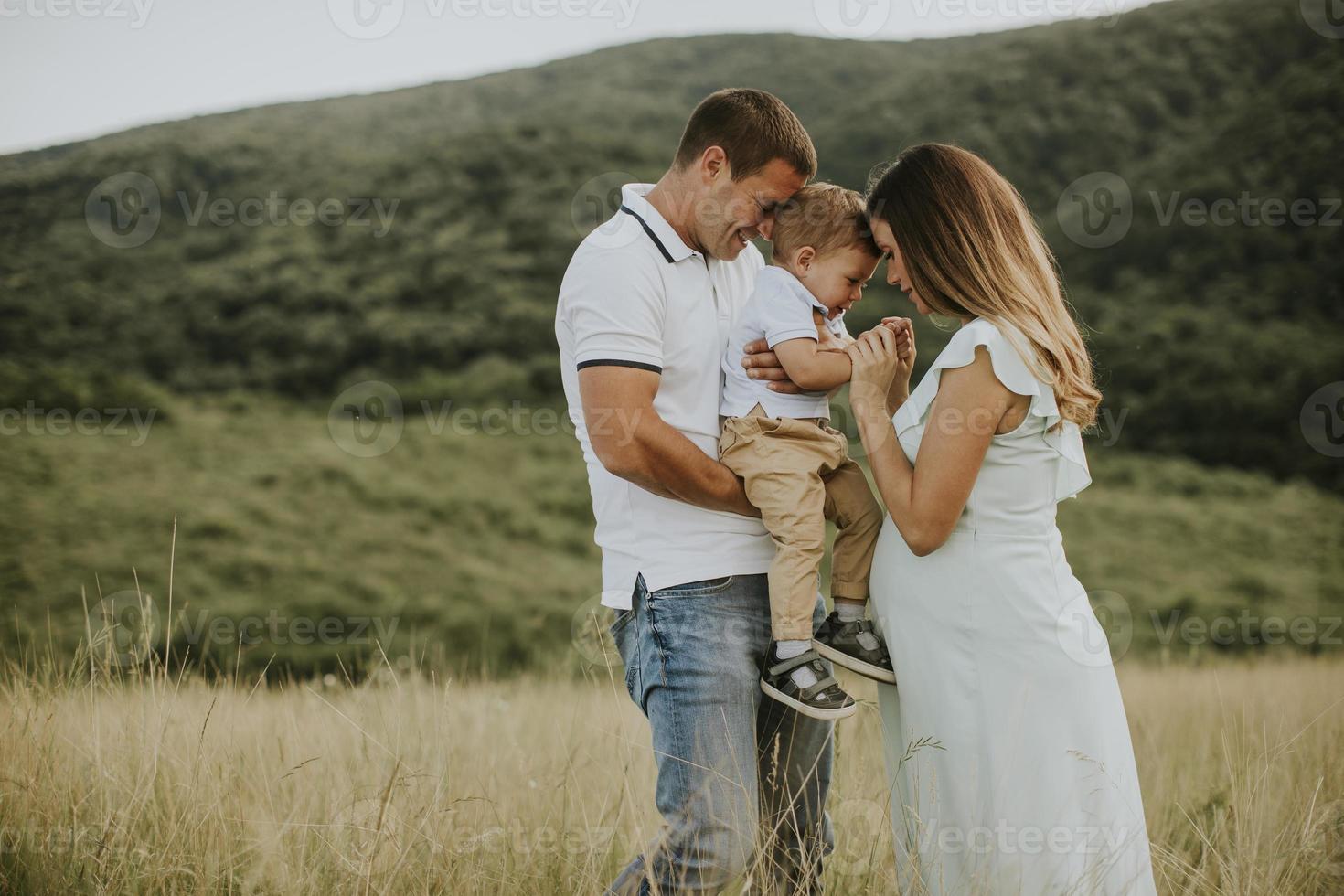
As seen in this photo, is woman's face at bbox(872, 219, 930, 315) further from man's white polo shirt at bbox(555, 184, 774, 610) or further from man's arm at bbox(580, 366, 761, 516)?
man's arm at bbox(580, 366, 761, 516)

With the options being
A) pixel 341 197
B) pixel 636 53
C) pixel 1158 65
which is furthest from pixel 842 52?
pixel 341 197

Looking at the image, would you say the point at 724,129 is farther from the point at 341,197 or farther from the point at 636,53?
the point at 636,53

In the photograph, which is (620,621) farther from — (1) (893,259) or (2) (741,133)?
(2) (741,133)

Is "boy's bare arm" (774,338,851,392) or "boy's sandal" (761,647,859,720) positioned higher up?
"boy's bare arm" (774,338,851,392)

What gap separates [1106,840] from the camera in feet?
8.08

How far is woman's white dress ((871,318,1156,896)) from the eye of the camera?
2.46m

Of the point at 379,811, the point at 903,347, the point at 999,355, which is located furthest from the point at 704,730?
the point at 903,347

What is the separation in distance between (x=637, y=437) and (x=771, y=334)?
56 cm

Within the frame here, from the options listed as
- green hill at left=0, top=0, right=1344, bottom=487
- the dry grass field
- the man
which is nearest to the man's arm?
the man

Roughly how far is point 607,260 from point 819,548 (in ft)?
3.12

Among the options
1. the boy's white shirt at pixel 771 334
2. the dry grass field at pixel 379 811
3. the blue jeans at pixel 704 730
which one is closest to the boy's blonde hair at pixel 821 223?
the boy's white shirt at pixel 771 334

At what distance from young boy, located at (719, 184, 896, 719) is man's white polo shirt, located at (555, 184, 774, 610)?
0.10 metres

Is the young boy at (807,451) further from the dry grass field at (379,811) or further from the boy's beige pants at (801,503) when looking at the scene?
the dry grass field at (379,811)

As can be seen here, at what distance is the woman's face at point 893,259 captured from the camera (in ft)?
8.96
